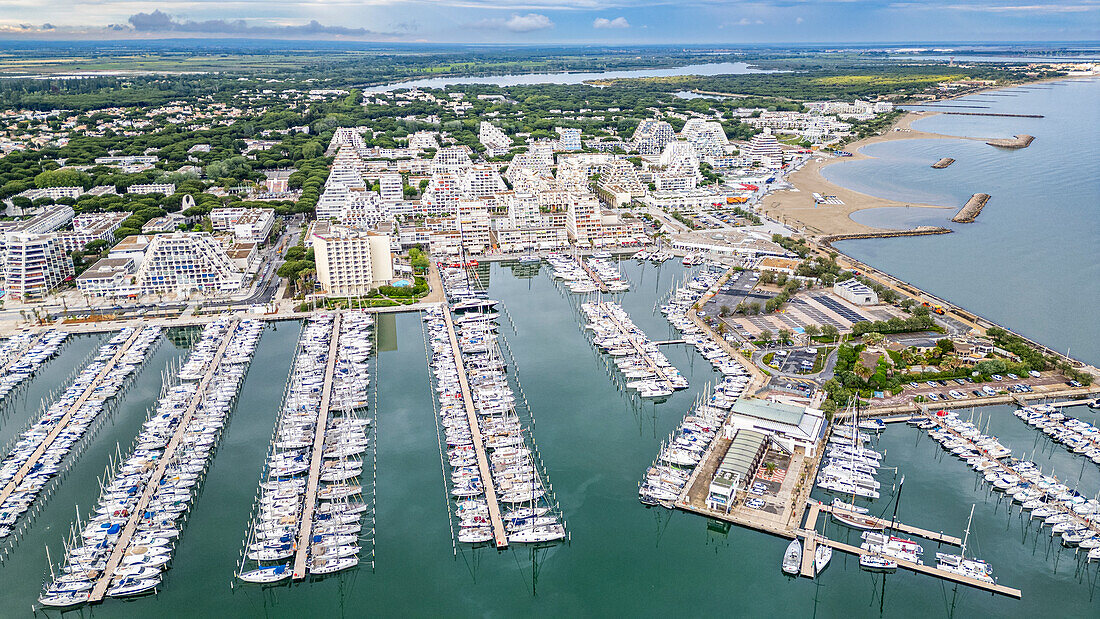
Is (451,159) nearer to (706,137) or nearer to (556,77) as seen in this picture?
(706,137)

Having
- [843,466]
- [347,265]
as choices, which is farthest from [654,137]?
[843,466]

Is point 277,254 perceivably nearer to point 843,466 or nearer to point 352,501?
point 352,501

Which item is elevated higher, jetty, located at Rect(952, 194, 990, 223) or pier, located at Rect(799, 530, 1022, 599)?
jetty, located at Rect(952, 194, 990, 223)

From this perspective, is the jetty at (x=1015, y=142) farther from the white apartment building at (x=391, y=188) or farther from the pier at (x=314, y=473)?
the pier at (x=314, y=473)

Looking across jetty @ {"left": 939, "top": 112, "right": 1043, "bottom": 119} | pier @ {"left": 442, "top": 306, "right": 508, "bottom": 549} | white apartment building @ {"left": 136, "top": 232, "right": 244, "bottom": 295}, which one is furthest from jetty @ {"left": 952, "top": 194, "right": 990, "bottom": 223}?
jetty @ {"left": 939, "top": 112, "right": 1043, "bottom": 119}

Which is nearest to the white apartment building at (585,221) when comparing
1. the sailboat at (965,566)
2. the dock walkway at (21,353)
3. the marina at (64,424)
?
the marina at (64,424)

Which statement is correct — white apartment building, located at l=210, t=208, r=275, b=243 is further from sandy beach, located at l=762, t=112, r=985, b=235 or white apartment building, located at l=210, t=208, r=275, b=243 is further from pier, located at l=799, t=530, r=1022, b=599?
pier, located at l=799, t=530, r=1022, b=599

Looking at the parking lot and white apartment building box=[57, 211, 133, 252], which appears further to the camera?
white apartment building box=[57, 211, 133, 252]

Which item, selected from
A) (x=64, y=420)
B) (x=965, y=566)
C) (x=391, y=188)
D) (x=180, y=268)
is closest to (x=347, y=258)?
(x=180, y=268)
